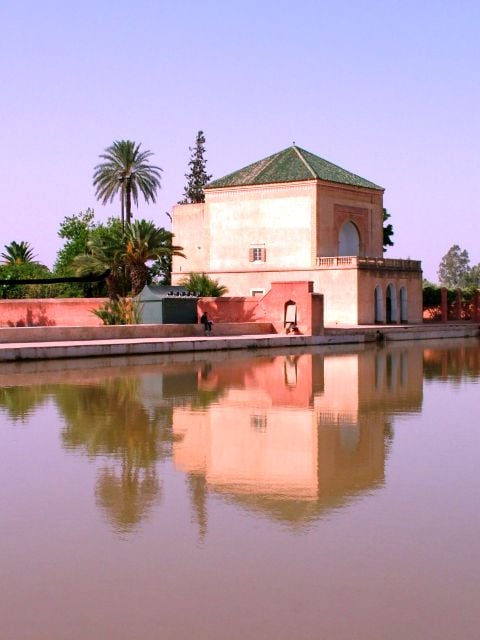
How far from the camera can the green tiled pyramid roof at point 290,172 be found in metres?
42.0

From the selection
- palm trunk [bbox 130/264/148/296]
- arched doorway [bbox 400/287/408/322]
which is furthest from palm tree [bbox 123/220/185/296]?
arched doorway [bbox 400/287/408/322]

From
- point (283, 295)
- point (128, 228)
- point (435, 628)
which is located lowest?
point (435, 628)

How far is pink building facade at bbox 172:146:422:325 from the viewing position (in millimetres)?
40500

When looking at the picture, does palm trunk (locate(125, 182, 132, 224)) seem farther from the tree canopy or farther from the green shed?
the tree canopy

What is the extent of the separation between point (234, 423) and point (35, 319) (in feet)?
82.1

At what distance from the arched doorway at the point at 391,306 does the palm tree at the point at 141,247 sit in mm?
10771

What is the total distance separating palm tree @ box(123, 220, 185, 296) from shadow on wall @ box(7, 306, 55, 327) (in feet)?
11.5

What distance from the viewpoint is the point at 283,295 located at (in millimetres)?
35188

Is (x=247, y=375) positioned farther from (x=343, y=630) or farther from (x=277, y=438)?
(x=343, y=630)

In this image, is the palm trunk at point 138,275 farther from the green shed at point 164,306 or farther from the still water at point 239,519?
the still water at point 239,519

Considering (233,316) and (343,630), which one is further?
(233,316)

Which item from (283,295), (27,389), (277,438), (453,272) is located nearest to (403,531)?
(277,438)

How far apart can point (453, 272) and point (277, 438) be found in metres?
104

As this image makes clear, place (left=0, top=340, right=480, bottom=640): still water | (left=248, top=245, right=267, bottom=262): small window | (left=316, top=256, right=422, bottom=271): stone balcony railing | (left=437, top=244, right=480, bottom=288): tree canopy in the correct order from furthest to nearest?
(left=437, top=244, right=480, bottom=288): tree canopy → (left=248, top=245, right=267, bottom=262): small window → (left=316, top=256, right=422, bottom=271): stone balcony railing → (left=0, top=340, right=480, bottom=640): still water
